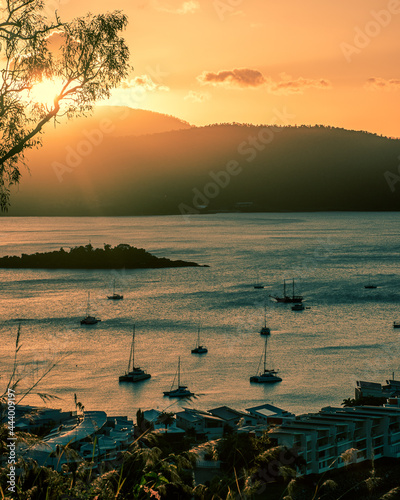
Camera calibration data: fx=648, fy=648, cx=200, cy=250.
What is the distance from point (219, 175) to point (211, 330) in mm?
114423

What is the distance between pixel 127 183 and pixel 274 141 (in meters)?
33.3

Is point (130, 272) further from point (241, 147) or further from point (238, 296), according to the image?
point (241, 147)

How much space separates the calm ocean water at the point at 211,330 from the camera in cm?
1986

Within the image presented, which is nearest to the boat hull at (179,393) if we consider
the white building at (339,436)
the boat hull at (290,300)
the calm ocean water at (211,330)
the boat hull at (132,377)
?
the calm ocean water at (211,330)

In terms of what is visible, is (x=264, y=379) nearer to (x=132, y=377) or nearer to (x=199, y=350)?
(x=132, y=377)

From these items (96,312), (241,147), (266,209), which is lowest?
(96,312)

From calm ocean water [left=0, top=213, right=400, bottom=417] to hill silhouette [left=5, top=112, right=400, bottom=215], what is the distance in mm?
67496

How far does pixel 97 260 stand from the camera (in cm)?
6153

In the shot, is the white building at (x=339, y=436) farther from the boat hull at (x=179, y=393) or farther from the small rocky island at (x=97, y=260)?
the small rocky island at (x=97, y=260)

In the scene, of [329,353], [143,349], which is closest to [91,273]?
[143,349]

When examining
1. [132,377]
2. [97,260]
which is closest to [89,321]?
[132,377]

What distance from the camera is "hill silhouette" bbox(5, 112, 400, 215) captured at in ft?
433

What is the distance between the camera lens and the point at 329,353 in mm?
24906

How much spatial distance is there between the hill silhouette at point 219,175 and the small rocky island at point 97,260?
66.8 m
